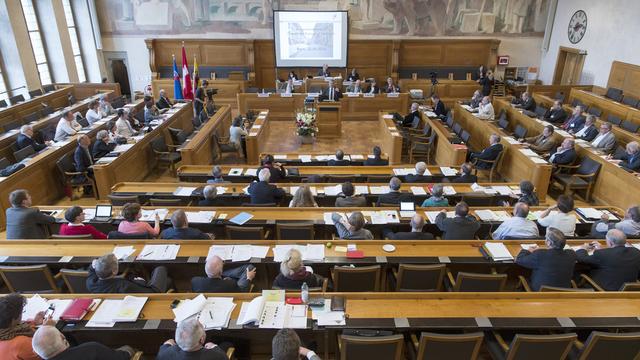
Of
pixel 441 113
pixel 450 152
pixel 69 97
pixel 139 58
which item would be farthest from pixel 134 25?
pixel 450 152

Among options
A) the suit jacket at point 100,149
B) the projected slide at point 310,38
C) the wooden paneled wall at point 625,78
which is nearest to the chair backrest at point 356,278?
the suit jacket at point 100,149

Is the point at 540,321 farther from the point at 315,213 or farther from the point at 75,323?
the point at 75,323

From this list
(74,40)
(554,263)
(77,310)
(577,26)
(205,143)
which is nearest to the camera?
(77,310)

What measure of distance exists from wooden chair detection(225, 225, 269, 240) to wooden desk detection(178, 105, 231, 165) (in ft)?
13.4

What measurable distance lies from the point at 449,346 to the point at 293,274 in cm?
159

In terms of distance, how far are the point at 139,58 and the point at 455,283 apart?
55.9 feet

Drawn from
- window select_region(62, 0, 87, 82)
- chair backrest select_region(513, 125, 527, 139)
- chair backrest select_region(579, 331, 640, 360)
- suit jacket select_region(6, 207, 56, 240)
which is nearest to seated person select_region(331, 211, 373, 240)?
chair backrest select_region(579, 331, 640, 360)

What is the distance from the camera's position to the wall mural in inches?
660

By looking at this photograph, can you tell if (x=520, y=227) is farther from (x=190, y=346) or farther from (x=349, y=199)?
(x=190, y=346)

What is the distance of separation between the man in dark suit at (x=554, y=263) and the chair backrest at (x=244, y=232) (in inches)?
132

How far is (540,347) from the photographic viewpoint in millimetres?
3572

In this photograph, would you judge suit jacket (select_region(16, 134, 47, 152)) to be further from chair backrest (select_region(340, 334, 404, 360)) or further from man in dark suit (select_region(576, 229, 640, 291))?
man in dark suit (select_region(576, 229, 640, 291))

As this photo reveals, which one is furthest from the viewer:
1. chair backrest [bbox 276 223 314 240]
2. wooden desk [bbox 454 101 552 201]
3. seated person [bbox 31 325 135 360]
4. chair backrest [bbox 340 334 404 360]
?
wooden desk [bbox 454 101 552 201]

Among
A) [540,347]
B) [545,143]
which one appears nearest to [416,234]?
[540,347]
